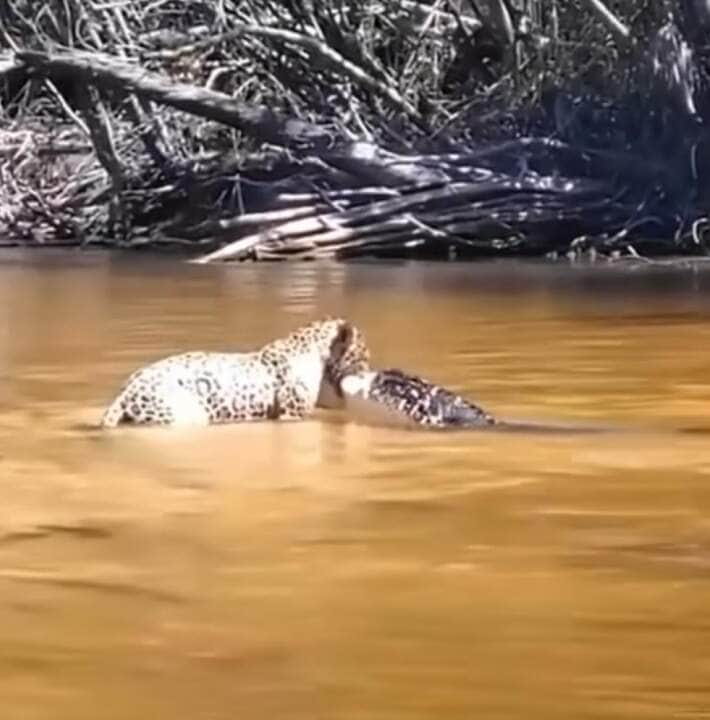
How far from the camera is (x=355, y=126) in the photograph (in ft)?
33.9

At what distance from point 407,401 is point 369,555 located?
1.25m

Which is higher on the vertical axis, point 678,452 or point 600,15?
point 600,15

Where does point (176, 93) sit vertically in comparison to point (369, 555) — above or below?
above

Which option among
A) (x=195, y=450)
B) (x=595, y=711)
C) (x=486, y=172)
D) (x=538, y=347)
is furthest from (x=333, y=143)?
(x=595, y=711)

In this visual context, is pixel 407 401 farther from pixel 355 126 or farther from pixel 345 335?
pixel 355 126

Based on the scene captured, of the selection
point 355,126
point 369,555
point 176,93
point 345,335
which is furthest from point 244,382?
point 176,93

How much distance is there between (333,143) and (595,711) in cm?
863

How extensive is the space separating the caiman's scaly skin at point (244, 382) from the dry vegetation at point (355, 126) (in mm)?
5340

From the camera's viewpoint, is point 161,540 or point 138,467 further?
point 138,467

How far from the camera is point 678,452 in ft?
9.46

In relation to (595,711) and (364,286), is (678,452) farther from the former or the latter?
(364,286)

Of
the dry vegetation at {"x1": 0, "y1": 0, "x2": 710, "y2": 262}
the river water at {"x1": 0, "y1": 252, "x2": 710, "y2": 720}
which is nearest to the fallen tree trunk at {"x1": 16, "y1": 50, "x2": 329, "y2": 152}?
the dry vegetation at {"x1": 0, "y1": 0, "x2": 710, "y2": 262}

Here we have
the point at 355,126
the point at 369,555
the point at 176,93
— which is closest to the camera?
the point at 369,555

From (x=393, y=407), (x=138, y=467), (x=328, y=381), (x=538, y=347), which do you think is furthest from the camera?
(x=538, y=347)
